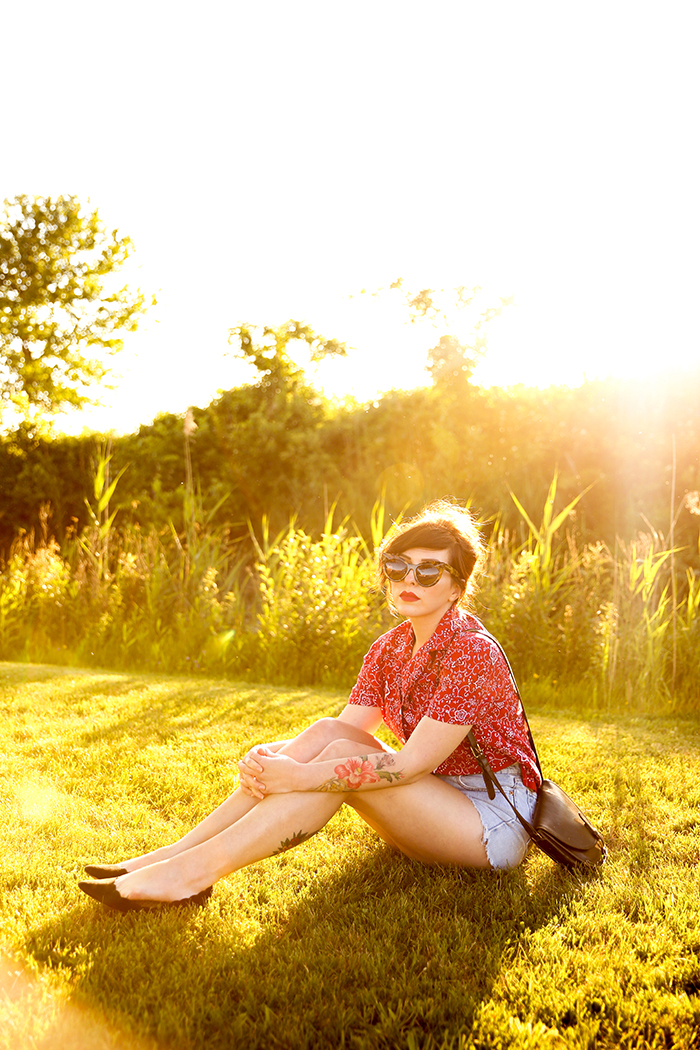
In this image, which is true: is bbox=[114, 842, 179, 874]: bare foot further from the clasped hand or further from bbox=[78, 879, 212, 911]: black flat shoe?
the clasped hand

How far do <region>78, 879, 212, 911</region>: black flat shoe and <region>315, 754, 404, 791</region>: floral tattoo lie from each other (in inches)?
21.9

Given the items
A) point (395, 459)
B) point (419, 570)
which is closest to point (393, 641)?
point (419, 570)

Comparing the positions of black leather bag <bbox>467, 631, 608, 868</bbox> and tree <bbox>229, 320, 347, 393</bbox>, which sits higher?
tree <bbox>229, 320, 347, 393</bbox>

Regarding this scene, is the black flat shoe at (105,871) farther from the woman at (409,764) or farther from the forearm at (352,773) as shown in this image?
the forearm at (352,773)

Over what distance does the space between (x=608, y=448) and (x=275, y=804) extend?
7935 millimetres

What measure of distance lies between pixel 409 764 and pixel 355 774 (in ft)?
0.56

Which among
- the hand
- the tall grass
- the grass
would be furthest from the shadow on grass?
the tall grass

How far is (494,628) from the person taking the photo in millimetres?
6590

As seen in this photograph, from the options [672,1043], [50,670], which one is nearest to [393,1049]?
[672,1043]

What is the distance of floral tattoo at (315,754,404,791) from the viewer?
2.56 meters

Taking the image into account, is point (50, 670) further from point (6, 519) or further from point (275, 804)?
point (6, 519)

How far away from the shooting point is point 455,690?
2666mm

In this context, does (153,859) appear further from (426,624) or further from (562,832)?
(562,832)

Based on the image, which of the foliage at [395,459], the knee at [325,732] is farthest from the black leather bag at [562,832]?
the foliage at [395,459]
